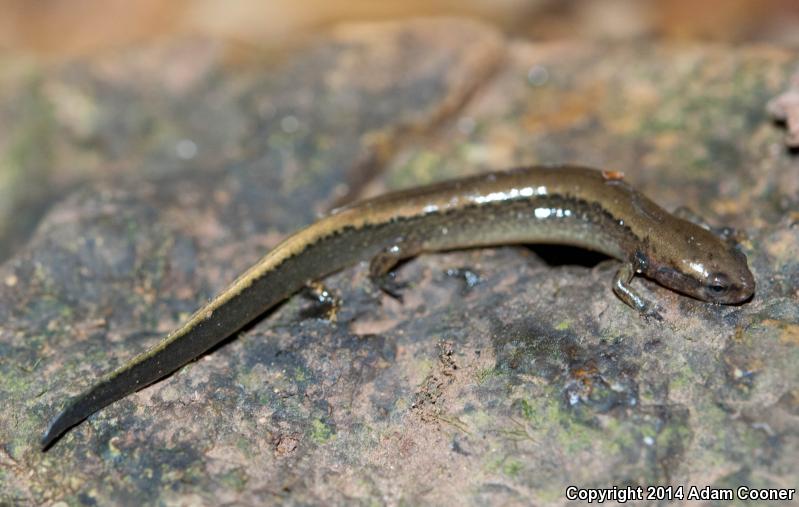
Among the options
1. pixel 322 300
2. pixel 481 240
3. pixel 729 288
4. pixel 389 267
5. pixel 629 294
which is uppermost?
pixel 729 288

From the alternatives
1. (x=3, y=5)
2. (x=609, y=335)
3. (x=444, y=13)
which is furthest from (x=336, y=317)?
(x=3, y=5)

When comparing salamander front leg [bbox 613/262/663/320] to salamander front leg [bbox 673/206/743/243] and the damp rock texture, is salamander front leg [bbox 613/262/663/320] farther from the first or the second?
salamander front leg [bbox 673/206/743/243]

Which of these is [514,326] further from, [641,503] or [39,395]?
[39,395]

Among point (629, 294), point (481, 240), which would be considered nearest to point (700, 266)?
point (629, 294)

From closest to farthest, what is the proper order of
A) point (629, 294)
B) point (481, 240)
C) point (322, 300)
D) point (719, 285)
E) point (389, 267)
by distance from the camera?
point (719, 285), point (629, 294), point (322, 300), point (389, 267), point (481, 240)

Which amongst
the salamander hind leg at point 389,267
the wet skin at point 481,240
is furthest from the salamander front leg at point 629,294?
the salamander hind leg at point 389,267

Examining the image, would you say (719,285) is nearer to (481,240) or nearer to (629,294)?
(629,294)
